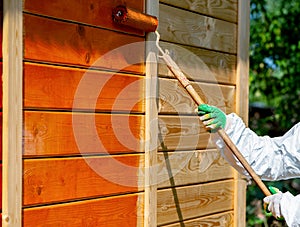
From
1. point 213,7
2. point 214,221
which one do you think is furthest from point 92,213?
point 213,7

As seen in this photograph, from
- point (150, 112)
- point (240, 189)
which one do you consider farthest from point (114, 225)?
point (240, 189)

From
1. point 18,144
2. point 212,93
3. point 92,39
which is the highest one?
point 92,39

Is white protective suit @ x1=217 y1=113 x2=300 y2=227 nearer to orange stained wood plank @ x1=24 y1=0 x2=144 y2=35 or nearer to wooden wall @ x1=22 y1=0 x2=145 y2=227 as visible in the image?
wooden wall @ x1=22 y1=0 x2=145 y2=227

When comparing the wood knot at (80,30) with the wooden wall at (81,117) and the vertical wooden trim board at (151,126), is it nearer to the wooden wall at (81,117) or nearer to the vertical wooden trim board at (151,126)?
the wooden wall at (81,117)

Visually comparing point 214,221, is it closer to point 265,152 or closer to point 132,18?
point 265,152

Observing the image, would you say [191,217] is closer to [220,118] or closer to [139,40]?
[220,118]

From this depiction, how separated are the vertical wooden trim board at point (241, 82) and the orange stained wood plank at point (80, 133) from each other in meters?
Answer: 0.95

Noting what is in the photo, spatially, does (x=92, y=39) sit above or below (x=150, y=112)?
above

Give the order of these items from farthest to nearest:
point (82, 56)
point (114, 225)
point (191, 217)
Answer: point (191, 217) → point (114, 225) → point (82, 56)

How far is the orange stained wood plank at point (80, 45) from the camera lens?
185 cm

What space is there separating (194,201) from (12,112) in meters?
1.32

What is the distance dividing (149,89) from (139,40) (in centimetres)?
24

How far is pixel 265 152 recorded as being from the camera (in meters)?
2.45

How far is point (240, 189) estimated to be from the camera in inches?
122
